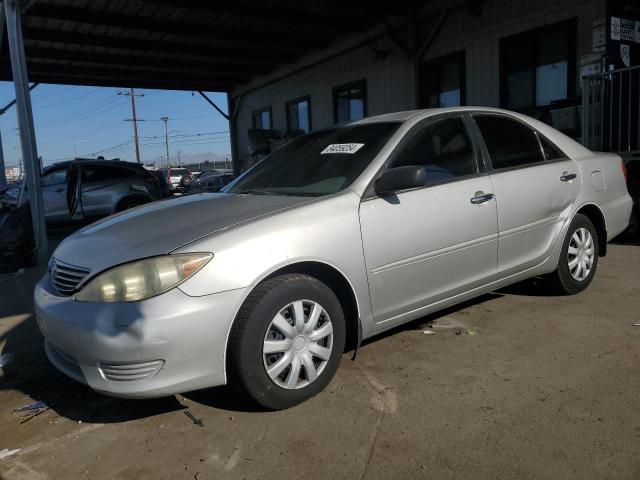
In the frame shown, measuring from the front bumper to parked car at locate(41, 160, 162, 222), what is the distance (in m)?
8.47

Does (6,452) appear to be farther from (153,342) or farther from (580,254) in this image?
(580,254)

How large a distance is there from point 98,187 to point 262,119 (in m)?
8.93

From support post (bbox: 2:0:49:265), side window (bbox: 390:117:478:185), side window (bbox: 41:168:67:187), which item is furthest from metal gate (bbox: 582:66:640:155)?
side window (bbox: 41:168:67:187)

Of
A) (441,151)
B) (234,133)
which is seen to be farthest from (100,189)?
(234,133)

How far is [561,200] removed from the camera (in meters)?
4.10

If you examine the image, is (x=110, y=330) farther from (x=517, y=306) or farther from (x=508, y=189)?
(x=517, y=306)

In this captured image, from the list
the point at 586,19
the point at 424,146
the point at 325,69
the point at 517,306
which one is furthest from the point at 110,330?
the point at 325,69

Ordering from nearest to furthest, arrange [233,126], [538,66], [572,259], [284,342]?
[284,342], [572,259], [538,66], [233,126]

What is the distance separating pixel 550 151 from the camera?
4.20 meters

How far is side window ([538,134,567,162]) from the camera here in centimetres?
416

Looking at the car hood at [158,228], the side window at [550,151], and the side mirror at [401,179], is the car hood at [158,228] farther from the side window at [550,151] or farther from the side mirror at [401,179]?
→ the side window at [550,151]

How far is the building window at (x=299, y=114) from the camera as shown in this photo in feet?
52.3

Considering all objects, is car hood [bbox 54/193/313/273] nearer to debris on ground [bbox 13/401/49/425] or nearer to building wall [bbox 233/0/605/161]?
debris on ground [bbox 13/401/49/425]

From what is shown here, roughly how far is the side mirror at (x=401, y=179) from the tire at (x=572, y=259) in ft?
5.84
